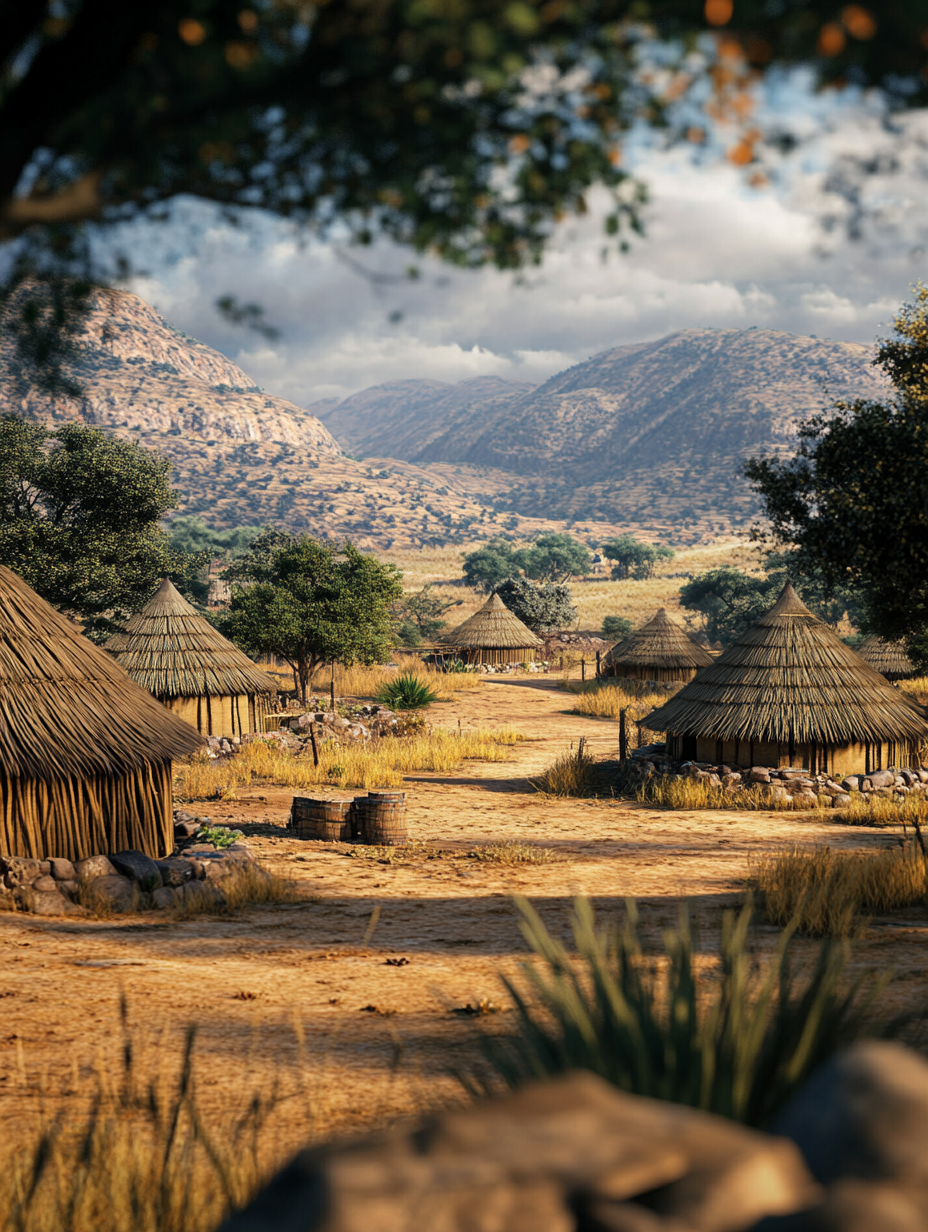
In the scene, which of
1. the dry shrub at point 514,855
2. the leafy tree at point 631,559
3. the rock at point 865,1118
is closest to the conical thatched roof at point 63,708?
the dry shrub at point 514,855

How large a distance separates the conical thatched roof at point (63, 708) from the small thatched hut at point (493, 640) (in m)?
30.9

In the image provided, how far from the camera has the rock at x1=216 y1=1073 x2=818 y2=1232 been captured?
76.5 inches

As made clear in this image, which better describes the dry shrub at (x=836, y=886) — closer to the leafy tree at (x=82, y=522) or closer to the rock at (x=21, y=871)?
the rock at (x=21, y=871)

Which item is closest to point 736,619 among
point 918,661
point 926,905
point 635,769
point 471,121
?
point 918,661

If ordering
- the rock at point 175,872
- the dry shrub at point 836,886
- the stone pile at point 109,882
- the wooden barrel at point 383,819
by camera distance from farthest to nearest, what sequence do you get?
the wooden barrel at point 383,819
the rock at point 175,872
the stone pile at point 109,882
the dry shrub at point 836,886

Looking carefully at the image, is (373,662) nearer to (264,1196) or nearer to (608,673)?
(608,673)

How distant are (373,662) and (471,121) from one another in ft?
79.7

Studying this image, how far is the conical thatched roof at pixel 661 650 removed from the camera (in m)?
34.2

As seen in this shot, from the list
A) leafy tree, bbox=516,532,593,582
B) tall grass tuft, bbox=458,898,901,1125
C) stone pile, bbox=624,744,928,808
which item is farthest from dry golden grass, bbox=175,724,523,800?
leafy tree, bbox=516,532,593,582

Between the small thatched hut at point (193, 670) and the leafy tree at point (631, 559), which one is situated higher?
the leafy tree at point (631, 559)

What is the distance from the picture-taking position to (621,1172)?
6.71ft

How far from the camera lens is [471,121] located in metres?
3.55

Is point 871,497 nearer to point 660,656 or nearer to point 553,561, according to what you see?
point 660,656

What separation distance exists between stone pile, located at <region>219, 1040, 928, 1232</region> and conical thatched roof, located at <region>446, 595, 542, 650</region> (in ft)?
133
